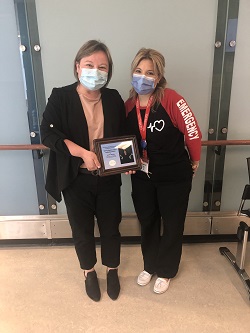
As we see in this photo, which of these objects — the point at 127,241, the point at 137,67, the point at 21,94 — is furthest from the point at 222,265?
the point at 21,94

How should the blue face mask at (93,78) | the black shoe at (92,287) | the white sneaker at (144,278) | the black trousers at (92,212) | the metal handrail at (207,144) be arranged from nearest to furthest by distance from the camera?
the blue face mask at (93,78) → the black trousers at (92,212) → the black shoe at (92,287) → the white sneaker at (144,278) → the metal handrail at (207,144)

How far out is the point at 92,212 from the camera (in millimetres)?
1788

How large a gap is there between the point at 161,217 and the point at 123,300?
0.59 m

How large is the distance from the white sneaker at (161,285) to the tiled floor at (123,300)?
36 millimetres

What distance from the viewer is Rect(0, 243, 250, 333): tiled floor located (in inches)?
66.4

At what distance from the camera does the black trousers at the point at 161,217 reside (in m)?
1.76

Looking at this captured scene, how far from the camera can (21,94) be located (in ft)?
6.90

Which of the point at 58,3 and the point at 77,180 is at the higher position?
the point at 58,3

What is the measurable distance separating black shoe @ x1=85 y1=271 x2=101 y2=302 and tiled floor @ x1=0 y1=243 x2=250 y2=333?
0.04 meters

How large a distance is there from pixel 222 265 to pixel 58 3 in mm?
2216

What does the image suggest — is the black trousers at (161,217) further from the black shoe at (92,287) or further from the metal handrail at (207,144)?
the metal handrail at (207,144)

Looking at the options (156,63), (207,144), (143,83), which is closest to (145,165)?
(143,83)

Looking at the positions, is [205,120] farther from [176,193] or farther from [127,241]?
[127,241]

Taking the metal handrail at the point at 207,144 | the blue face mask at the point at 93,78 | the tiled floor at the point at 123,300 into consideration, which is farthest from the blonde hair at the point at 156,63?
the tiled floor at the point at 123,300
